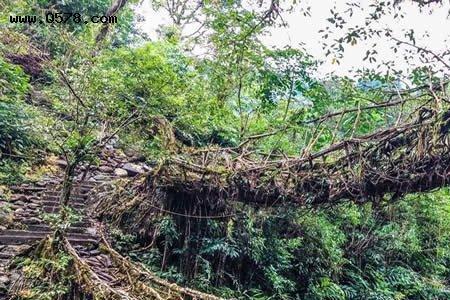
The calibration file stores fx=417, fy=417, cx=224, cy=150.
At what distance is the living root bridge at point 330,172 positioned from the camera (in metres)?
3.21

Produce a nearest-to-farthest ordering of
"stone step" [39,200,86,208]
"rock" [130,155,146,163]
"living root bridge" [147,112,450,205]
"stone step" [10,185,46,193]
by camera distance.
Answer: "living root bridge" [147,112,450,205] < "stone step" [39,200,86,208] < "stone step" [10,185,46,193] < "rock" [130,155,146,163]

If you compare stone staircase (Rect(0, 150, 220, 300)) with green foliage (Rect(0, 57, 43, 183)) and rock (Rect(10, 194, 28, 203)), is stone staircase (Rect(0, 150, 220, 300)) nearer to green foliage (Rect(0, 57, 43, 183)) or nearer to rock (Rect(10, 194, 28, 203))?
rock (Rect(10, 194, 28, 203))

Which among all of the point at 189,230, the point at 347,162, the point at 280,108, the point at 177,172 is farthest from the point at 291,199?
the point at 280,108

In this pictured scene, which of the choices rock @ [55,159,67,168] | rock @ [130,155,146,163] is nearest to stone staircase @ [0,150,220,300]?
rock @ [55,159,67,168]

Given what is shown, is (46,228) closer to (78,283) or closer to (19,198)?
(19,198)

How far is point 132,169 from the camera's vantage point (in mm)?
7625

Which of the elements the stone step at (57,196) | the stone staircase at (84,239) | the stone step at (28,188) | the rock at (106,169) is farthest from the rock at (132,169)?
the stone step at (28,188)

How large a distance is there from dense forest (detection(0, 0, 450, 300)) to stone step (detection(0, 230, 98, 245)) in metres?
0.02

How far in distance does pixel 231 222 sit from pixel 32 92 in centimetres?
543

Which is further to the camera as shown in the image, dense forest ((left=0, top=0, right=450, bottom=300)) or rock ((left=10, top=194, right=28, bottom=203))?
rock ((left=10, top=194, right=28, bottom=203))

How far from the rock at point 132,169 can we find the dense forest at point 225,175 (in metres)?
0.06

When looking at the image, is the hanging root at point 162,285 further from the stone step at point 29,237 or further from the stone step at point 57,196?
the stone step at point 57,196

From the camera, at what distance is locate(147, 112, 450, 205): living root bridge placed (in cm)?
321

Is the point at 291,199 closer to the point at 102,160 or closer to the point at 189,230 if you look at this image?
the point at 189,230
